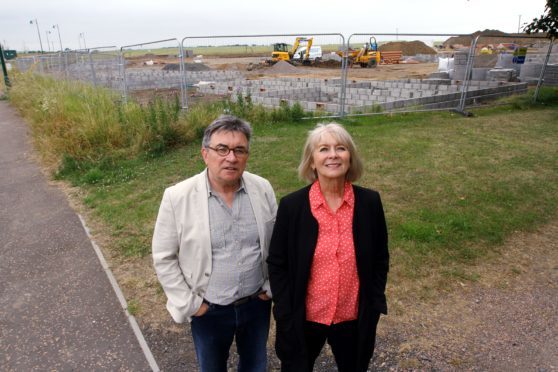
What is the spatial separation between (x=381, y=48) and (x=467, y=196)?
5789 cm

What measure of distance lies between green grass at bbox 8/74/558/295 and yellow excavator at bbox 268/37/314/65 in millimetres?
28970

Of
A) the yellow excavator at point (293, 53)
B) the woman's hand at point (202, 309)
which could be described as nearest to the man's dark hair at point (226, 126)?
the woman's hand at point (202, 309)

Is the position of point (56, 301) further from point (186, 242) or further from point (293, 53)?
point (293, 53)

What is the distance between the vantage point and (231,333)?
231 centimetres

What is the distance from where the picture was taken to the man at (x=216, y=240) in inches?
83.7

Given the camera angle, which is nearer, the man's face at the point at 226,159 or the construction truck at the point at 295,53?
the man's face at the point at 226,159

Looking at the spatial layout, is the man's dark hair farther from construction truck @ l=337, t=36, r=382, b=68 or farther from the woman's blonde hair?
construction truck @ l=337, t=36, r=382, b=68

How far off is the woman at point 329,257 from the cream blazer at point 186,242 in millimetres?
204

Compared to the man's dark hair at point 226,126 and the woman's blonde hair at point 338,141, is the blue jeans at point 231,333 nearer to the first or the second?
the woman's blonde hair at point 338,141

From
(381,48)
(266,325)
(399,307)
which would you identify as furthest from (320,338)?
(381,48)

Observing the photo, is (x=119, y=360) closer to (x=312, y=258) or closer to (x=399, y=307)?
(x=312, y=258)

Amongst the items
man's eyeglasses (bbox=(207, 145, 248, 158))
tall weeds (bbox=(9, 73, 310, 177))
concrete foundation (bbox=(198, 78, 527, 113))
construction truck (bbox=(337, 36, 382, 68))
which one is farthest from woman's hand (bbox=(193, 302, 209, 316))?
construction truck (bbox=(337, 36, 382, 68))

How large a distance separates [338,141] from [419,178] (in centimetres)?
468

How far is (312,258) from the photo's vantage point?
2094 millimetres
